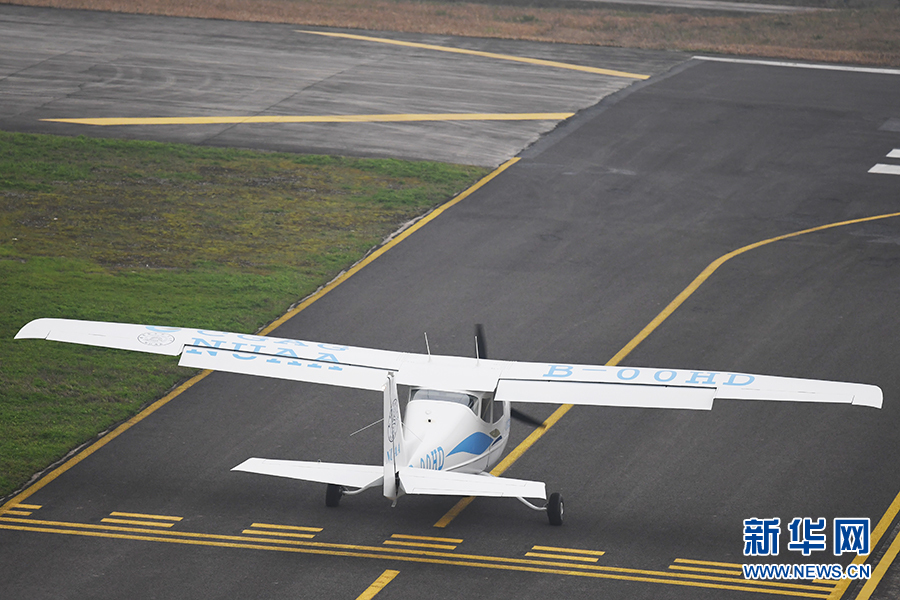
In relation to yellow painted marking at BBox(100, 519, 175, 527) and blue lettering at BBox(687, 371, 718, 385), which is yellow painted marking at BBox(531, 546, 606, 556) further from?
yellow painted marking at BBox(100, 519, 175, 527)

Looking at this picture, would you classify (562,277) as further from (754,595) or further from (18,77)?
(18,77)

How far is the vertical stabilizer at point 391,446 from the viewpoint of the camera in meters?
20.1

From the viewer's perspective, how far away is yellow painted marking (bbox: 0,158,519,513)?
24750 mm

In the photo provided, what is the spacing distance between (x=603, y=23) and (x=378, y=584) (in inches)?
2176

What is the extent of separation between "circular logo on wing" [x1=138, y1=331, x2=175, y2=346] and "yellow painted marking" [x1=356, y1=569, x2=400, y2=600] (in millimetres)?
6310

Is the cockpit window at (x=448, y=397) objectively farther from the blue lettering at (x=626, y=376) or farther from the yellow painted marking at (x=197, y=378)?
the yellow painted marking at (x=197, y=378)

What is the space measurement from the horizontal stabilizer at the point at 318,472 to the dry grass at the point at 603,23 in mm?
48675

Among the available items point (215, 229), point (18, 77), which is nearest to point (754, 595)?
point (215, 229)

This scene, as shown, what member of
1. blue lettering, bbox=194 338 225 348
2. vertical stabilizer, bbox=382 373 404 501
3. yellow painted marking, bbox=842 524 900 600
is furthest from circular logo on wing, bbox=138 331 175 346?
yellow painted marking, bbox=842 524 900 600

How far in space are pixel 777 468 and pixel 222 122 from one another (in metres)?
32.8

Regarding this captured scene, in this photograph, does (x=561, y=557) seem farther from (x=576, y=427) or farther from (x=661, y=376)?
(x=576, y=427)

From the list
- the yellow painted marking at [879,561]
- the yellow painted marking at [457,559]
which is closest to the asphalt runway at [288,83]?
the yellow painted marking at [879,561]

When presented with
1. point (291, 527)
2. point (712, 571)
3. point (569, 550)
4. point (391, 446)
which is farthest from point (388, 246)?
point (712, 571)

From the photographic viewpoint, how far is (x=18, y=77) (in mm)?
56625
